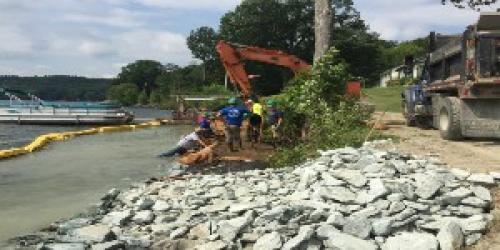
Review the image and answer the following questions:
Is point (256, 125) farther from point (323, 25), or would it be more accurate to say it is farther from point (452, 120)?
point (452, 120)

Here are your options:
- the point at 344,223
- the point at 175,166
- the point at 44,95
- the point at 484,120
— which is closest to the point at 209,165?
the point at 175,166

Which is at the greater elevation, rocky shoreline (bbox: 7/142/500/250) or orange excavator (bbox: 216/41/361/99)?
orange excavator (bbox: 216/41/361/99)

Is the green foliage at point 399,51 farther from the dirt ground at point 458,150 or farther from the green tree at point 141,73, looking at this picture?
the dirt ground at point 458,150

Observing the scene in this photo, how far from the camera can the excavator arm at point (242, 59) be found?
27547 mm

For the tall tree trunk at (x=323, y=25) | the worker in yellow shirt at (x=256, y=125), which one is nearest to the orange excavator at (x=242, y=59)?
the tall tree trunk at (x=323, y=25)

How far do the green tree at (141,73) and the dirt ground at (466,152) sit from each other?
487 ft

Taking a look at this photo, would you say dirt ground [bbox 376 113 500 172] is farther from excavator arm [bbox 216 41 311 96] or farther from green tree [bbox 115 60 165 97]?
green tree [bbox 115 60 165 97]

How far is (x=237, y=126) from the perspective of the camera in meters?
20.2

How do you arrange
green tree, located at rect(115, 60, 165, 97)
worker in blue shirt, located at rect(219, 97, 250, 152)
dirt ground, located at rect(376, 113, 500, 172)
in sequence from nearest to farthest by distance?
dirt ground, located at rect(376, 113, 500, 172), worker in blue shirt, located at rect(219, 97, 250, 152), green tree, located at rect(115, 60, 165, 97)

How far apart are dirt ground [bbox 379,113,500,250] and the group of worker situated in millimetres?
3826

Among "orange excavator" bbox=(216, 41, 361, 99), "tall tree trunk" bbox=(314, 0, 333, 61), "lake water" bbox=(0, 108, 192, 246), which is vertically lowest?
"lake water" bbox=(0, 108, 192, 246)

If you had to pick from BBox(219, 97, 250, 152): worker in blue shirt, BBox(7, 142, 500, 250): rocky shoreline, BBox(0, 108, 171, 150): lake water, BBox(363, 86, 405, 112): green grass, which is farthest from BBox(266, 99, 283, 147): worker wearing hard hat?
BBox(0, 108, 171, 150): lake water

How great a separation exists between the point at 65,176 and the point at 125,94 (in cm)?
13530

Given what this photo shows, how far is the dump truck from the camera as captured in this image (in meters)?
15.6
